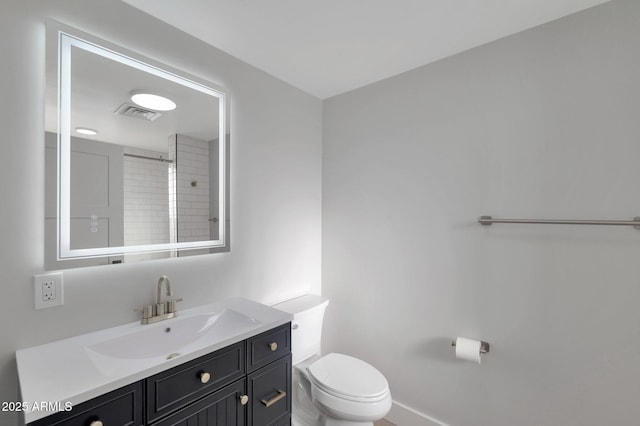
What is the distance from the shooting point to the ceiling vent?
4.48 feet

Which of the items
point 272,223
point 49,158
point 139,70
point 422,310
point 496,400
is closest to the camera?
point 49,158

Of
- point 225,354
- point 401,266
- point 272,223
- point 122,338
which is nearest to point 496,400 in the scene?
point 401,266

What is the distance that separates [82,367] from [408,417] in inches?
73.7

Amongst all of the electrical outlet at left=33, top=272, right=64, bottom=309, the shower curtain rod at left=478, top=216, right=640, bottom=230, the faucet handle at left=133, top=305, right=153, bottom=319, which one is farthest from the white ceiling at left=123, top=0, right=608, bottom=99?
the faucet handle at left=133, top=305, right=153, bottom=319

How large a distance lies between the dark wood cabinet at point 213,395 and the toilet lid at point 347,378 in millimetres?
239

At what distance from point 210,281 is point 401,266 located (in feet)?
4.06

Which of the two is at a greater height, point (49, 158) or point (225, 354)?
point (49, 158)

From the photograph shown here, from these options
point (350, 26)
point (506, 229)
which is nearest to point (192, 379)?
point (506, 229)

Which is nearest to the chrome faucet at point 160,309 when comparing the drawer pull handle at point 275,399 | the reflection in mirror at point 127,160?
the reflection in mirror at point 127,160

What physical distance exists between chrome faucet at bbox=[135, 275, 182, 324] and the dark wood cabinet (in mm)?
418

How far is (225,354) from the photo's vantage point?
1.17 meters

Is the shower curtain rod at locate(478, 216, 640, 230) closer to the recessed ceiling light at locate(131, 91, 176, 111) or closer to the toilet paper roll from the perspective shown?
the toilet paper roll

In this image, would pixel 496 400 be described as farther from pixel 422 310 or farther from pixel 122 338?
pixel 122 338

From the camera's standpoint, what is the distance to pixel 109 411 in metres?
0.88
